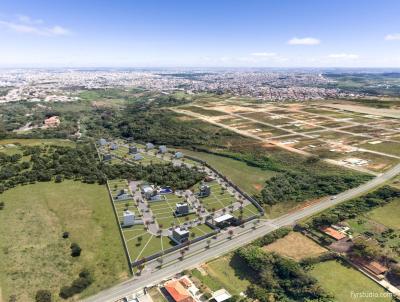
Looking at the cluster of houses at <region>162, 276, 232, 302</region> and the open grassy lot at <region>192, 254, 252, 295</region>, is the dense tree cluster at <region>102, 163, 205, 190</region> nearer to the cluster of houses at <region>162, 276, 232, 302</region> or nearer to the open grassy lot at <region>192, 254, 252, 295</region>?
the open grassy lot at <region>192, 254, 252, 295</region>

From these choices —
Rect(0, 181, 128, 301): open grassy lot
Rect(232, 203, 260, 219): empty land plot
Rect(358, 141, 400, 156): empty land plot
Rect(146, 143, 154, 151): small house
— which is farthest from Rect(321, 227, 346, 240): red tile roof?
Rect(146, 143, 154, 151): small house

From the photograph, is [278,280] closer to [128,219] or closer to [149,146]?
[128,219]

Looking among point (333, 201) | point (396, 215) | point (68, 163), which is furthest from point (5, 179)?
point (396, 215)

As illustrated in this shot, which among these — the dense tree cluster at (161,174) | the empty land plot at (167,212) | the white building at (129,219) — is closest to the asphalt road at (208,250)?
the empty land plot at (167,212)

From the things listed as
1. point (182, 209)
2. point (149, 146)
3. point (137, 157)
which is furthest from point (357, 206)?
point (149, 146)

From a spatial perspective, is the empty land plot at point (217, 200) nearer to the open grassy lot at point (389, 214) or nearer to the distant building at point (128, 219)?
the distant building at point (128, 219)

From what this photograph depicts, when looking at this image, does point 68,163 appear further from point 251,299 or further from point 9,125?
point 9,125
